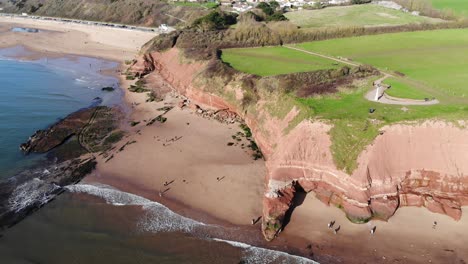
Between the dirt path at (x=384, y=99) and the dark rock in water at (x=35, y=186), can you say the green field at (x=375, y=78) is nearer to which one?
the dirt path at (x=384, y=99)

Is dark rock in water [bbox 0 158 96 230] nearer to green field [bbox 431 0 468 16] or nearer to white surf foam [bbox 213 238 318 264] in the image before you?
white surf foam [bbox 213 238 318 264]

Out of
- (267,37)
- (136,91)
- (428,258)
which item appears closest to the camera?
(428,258)

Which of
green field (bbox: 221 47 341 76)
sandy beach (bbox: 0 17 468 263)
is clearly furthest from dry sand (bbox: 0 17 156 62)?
sandy beach (bbox: 0 17 468 263)

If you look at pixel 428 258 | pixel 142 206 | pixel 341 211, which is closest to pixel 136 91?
pixel 142 206

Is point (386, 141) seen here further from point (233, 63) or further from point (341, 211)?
point (233, 63)

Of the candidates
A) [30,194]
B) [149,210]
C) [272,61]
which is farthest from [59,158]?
[272,61]

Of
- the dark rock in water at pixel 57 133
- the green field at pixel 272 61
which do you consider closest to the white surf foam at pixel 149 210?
the dark rock in water at pixel 57 133

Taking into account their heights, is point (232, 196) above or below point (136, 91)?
below

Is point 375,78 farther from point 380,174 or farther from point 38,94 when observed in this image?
point 38,94

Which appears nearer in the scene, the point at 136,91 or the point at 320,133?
the point at 320,133
